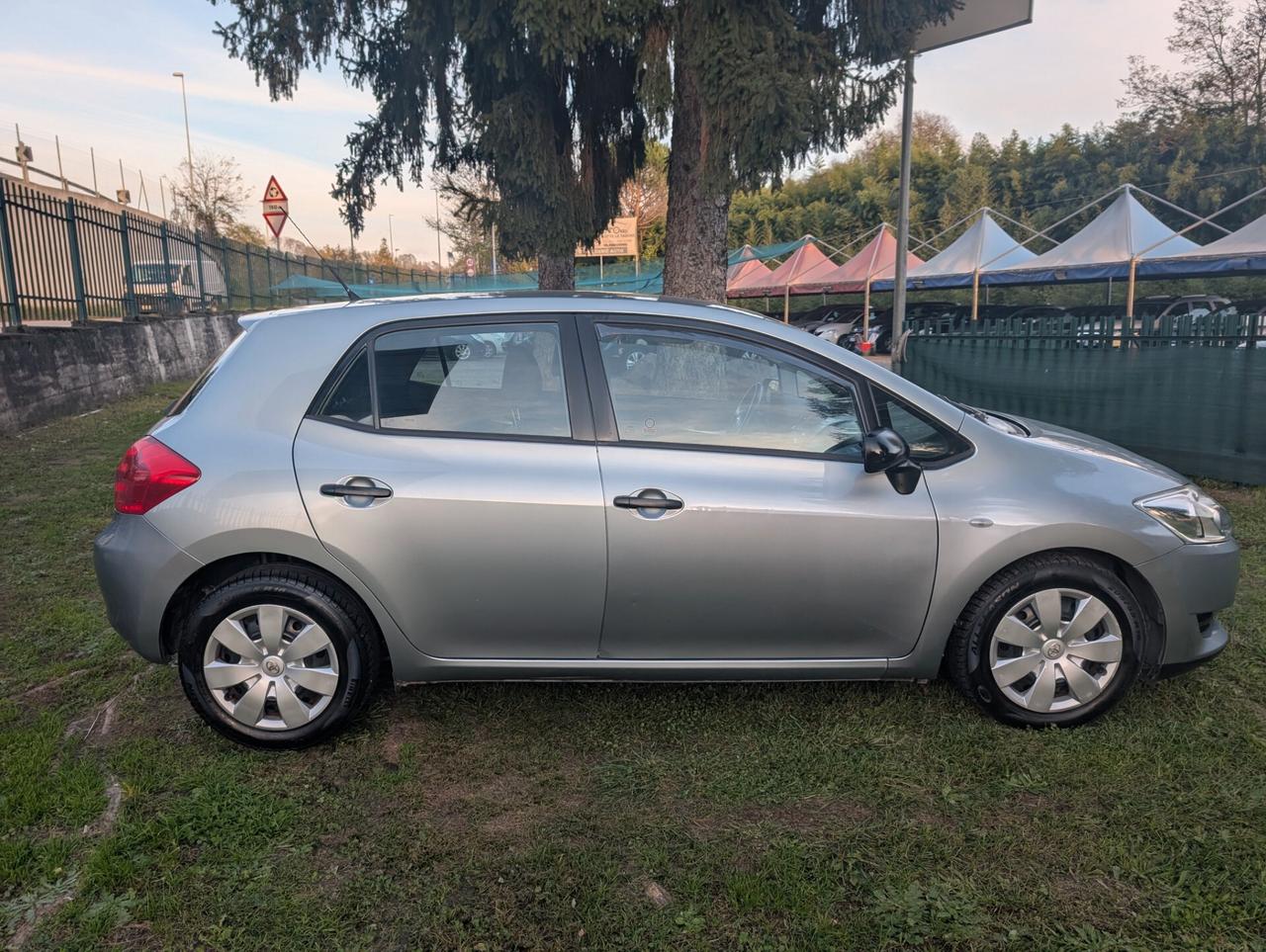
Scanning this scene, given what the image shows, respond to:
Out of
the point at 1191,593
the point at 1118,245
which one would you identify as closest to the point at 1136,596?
the point at 1191,593

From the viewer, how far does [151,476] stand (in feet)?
10.2

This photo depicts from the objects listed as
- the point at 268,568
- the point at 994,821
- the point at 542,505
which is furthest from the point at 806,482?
the point at 268,568

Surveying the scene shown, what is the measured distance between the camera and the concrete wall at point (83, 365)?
10047 mm

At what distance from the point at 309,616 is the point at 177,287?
1699 cm

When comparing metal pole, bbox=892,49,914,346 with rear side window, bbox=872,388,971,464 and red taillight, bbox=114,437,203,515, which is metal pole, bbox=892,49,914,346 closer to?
rear side window, bbox=872,388,971,464

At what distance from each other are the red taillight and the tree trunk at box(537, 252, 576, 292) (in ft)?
29.2

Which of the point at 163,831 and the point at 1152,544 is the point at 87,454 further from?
the point at 1152,544

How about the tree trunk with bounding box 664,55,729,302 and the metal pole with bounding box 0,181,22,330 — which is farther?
the metal pole with bounding box 0,181,22,330

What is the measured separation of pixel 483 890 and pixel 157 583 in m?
1.57

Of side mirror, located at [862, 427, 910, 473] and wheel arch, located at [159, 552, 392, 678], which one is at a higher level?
side mirror, located at [862, 427, 910, 473]

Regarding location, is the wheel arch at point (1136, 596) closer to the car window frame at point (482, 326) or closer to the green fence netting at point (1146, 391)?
the car window frame at point (482, 326)

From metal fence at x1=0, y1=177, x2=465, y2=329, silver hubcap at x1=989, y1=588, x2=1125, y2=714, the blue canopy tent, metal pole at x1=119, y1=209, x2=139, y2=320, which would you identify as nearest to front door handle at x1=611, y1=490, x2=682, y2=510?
silver hubcap at x1=989, y1=588, x2=1125, y2=714

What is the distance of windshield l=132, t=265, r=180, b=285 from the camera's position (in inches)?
605

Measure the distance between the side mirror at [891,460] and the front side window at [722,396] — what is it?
0.39 ft
